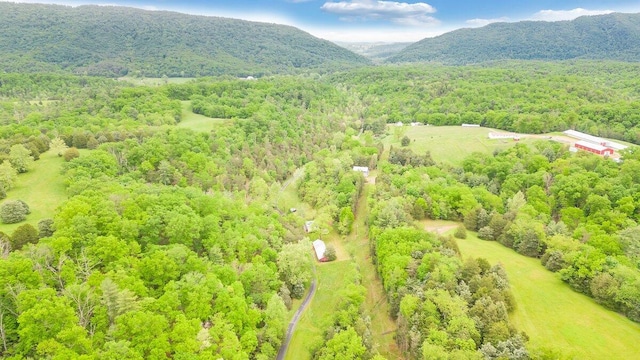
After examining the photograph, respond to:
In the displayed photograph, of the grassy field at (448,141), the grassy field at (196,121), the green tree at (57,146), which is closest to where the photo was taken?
the green tree at (57,146)

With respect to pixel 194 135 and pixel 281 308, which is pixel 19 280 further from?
pixel 194 135

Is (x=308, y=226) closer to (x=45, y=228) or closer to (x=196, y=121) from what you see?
(x=45, y=228)

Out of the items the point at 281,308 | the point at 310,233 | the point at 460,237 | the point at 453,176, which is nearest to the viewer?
the point at 281,308

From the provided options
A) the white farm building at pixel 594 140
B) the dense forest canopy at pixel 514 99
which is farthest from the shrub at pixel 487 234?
the dense forest canopy at pixel 514 99

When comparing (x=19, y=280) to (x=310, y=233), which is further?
(x=310, y=233)

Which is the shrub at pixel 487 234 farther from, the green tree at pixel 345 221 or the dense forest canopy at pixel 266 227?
the green tree at pixel 345 221

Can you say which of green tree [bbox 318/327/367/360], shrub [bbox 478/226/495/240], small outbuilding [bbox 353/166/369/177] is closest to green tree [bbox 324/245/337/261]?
green tree [bbox 318/327/367/360]

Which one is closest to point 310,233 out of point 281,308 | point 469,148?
point 281,308
